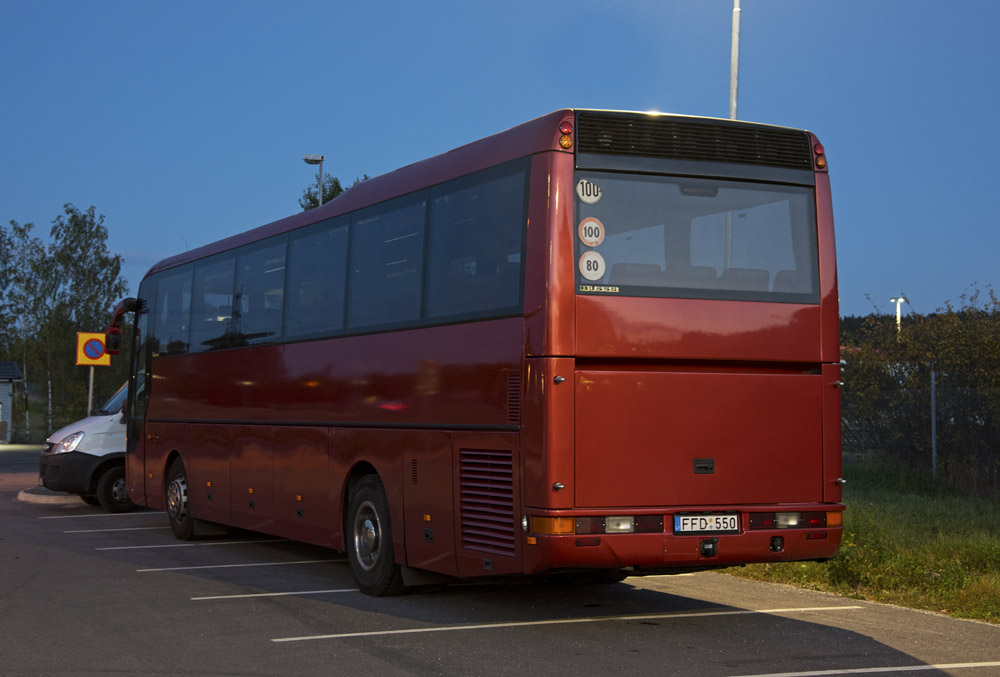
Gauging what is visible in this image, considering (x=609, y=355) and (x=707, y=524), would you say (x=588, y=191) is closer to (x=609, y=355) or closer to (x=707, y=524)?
(x=609, y=355)

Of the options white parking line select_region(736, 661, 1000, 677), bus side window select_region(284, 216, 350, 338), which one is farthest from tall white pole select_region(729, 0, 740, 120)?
white parking line select_region(736, 661, 1000, 677)

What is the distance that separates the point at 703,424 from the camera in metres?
8.62

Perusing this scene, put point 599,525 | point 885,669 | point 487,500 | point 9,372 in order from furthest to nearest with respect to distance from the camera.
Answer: point 9,372 → point 487,500 → point 599,525 → point 885,669

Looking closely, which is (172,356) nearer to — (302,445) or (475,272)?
(302,445)

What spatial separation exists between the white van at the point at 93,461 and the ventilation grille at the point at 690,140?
40.7 ft

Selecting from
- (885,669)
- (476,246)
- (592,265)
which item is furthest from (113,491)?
(885,669)

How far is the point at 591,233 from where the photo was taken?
847 centimetres

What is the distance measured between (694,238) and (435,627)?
3407 mm

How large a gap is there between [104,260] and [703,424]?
2425 inches

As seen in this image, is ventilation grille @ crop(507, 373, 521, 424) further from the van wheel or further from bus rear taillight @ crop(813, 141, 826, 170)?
the van wheel

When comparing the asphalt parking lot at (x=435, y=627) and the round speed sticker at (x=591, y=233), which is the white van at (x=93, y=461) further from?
the round speed sticker at (x=591, y=233)

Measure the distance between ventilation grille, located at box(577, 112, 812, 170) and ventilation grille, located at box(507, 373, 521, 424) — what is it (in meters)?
1.68

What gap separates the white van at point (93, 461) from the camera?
1911 centimetres

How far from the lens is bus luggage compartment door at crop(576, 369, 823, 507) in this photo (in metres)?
8.35
